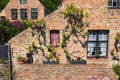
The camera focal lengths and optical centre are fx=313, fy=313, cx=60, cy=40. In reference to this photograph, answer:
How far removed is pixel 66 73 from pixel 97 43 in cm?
381

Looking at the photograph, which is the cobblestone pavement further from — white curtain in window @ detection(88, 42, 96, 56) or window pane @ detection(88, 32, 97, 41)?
window pane @ detection(88, 32, 97, 41)

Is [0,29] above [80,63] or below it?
above

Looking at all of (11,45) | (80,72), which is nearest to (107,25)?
(80,72)

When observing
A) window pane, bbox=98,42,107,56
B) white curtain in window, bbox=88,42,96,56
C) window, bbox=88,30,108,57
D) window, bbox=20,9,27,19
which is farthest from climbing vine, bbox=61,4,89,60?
window, bbox=20,9,27,19

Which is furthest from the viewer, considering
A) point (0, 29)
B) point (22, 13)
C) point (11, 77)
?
point (22, 13)

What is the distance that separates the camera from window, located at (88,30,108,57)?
19.8 m

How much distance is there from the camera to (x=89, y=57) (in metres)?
20.0

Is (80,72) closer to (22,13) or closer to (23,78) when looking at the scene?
(23,78)

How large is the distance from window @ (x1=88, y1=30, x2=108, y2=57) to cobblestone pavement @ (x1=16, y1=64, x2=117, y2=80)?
2.83 m

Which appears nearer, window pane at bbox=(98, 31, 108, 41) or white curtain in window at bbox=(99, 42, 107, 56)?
window pane at bbox=(98, 31, 108, 41)

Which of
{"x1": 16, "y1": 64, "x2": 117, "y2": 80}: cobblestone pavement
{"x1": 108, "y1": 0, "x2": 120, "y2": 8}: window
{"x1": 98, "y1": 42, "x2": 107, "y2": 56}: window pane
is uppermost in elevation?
{"x1": 108, "y1": 0, "x2": 120, "y2": 8}: window

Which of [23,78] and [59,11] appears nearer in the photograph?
[23,78]

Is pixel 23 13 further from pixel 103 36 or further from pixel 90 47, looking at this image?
pixel 103 36

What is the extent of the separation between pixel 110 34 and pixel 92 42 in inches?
48.8
